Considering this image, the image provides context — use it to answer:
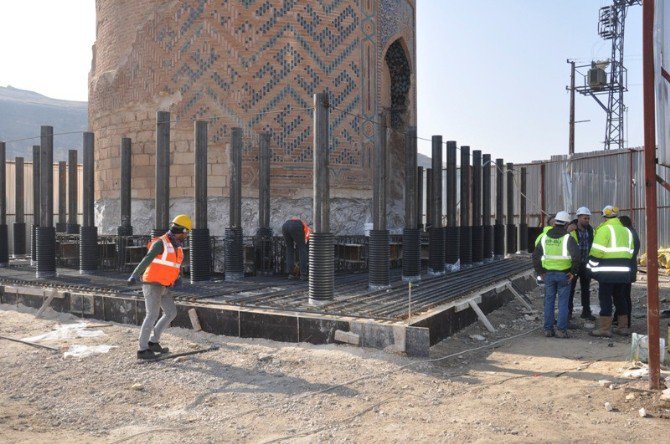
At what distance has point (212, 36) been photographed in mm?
15500

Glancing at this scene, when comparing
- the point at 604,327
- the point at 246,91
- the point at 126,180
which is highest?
the point at 246,91

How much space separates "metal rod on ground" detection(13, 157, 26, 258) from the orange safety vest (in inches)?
496

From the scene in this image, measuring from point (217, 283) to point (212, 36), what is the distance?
6.74 metres

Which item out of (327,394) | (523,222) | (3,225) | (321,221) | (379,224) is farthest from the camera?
(523,222)

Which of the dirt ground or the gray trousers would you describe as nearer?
the dirt ground

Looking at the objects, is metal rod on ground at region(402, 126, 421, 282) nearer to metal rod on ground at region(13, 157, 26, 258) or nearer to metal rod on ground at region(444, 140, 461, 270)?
metal rod on ground at region(444, 140, 461, 270)

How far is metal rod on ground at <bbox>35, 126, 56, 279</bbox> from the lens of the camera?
13273 millimetres

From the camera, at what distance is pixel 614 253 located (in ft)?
29.2

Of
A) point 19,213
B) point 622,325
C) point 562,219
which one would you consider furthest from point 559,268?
point 19,213

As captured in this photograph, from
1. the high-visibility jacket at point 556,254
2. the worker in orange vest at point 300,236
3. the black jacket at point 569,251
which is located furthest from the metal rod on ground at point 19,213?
the high-visibility jacket at point 556,254

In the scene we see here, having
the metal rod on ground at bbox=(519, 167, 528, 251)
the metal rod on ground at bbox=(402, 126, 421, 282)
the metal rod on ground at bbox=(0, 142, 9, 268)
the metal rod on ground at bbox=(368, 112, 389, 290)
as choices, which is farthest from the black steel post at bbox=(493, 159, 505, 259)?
the metal rod on ground at bbox=(0, 142, 9, 268)

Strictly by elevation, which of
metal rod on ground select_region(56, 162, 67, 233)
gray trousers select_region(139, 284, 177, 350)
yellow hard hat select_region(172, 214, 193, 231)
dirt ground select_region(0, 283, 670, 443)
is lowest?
dirt ground select_region(0, 283, 670, 443)

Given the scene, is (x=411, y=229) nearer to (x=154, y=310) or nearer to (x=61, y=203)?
(x=154, y=310)

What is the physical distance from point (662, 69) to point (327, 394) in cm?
448
